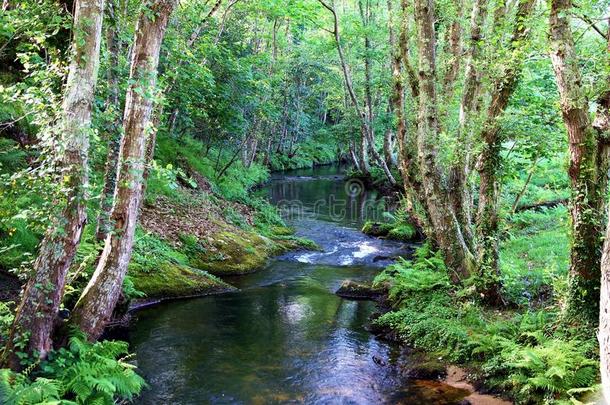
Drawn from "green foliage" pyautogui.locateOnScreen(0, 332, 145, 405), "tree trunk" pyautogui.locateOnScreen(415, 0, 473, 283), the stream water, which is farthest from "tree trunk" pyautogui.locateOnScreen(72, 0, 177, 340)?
"tree trunk" pyautogui.locateOnScreen(415, 0, 473, 283)

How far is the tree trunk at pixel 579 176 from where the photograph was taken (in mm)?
6863

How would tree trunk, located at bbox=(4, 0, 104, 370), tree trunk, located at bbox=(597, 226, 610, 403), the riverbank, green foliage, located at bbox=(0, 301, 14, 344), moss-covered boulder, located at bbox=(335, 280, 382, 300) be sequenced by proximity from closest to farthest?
tree trunk, located at bbox=(597, 226, 610, 403) → tree trunk, located at bbox=(4, 0, 104, 370) → green foliage, located at bbox=(0, 301, 14, 344) → the riverbank → moss-covered boulder, located at bbox=(335, 280, 382, 300)

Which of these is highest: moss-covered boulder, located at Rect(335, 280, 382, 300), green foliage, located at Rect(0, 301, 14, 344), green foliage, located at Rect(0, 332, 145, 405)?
green foliage, located at Rect(0, 301, 14, 344)

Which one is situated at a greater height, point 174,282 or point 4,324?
point 4,324

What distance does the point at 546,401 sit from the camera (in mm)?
6355

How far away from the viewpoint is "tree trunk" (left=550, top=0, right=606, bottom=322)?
22.5ft

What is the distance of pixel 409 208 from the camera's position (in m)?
17.8

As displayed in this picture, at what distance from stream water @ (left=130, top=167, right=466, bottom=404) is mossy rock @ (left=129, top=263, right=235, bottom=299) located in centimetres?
44

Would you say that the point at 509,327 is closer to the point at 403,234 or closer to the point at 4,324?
the point at 4,324

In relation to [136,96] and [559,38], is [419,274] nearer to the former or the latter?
[559,38]

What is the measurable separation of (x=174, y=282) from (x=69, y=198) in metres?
6.67

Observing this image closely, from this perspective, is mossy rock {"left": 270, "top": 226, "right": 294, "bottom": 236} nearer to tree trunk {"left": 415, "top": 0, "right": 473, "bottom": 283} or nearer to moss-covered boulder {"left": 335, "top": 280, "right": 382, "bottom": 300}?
moss-covered boulder {"left": 335, "top": 280, "right": 382, "bottom": 300}

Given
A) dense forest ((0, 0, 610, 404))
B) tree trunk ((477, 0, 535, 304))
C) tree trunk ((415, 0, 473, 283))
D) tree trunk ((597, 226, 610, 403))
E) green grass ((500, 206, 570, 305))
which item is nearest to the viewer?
tree trunk ((597, 226, 610, 403))

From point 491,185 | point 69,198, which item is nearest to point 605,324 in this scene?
point 491,185
